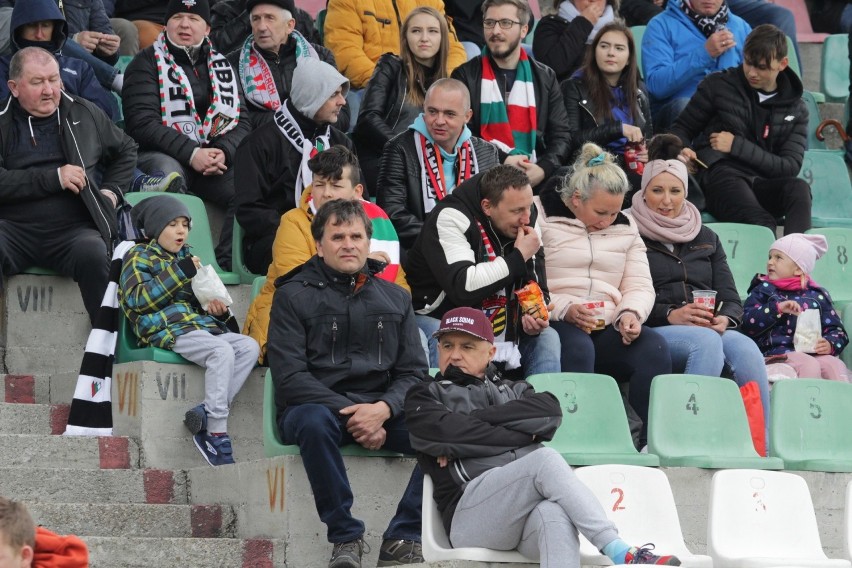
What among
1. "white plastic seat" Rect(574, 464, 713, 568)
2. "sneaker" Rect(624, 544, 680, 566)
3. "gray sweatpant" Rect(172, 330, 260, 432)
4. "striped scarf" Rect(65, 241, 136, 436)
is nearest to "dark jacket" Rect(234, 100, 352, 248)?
"striped scarf" Rect(65, 241, 136, 436)

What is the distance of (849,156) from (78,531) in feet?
20.9

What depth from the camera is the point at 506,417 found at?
19.6 feet

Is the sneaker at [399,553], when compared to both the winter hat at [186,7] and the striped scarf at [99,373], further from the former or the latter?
the winter hat at [186,7]

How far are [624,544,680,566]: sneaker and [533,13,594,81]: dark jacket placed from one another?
5237 millimetres

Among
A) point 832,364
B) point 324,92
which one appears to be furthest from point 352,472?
point 832,364

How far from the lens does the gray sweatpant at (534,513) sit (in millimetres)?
5520

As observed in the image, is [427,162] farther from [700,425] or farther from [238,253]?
[700,425]

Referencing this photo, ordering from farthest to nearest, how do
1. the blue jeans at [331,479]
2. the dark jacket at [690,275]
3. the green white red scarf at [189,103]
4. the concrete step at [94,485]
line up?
the green white red scarf at [189,103], the dark jacket at [690,275], the concrete step at [94,485], the blue jeans at [331,479]

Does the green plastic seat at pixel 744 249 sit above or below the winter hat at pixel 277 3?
below

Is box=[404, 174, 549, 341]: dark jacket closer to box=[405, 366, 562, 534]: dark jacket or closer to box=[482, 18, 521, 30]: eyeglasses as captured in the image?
box=[405, 366, 562, 534]: dark jacket

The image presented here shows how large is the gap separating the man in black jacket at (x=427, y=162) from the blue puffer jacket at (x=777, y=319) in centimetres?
159

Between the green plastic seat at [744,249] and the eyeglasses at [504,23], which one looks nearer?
the green plastic seat at [744,249]

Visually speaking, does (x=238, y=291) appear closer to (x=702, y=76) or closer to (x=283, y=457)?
(x=283, y=457)

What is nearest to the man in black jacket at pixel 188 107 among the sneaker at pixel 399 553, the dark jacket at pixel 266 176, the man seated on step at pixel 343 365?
the dark jacket at pixel 266 176
